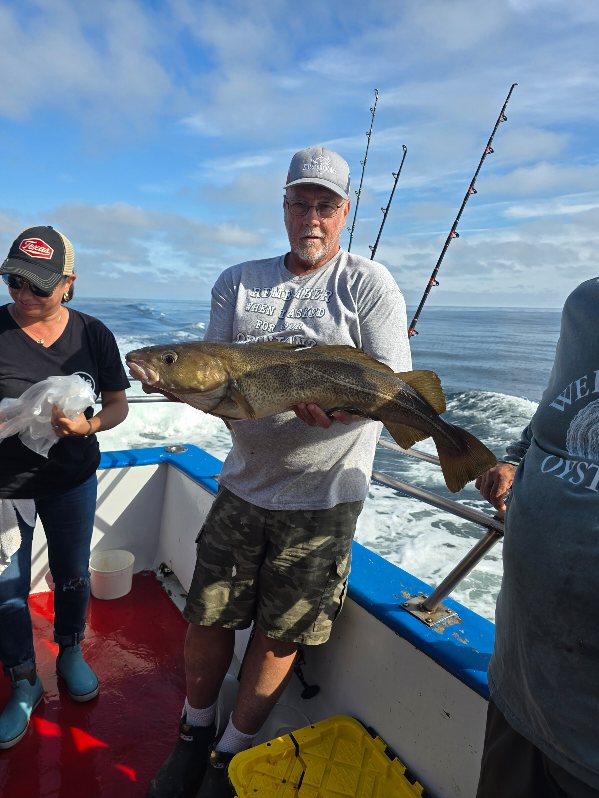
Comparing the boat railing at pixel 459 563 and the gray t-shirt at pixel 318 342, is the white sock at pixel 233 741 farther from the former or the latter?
the gray t-shirt at pixel 318 342

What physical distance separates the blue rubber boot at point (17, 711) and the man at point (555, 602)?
243cm

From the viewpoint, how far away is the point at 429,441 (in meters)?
10.9

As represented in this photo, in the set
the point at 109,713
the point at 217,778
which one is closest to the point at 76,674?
the point at 109,713

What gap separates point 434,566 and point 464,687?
468 centimetres

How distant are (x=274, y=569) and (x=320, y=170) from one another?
180cm

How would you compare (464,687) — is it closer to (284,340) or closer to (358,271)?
(284,340)

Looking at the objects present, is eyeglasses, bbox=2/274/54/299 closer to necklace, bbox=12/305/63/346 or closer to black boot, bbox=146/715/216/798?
necklace, bbox=12/305/63/346

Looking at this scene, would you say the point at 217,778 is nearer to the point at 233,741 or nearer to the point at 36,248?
the point at 233,741

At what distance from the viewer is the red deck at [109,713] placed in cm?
270

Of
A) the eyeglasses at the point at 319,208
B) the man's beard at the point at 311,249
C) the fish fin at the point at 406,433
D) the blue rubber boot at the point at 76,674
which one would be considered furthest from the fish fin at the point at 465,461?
the blue rubber boot at the point at 76,674

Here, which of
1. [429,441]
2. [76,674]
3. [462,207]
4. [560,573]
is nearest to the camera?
[560,573]

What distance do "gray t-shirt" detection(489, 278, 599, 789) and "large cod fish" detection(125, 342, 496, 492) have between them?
2.14ft

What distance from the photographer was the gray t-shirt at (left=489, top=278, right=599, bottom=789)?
4.17 feet

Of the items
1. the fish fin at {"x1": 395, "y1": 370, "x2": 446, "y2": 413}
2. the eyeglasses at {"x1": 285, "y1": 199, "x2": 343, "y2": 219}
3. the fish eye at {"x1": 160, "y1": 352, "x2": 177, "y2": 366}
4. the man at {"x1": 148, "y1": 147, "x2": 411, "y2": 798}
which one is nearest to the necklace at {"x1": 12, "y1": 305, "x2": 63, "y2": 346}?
the fish eye at {"x1": 160, "y1": 352, "x2": 177, "y2": 366}
